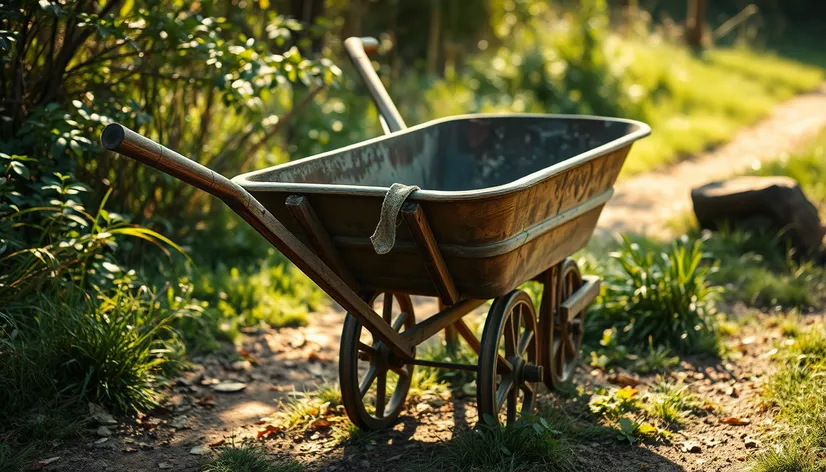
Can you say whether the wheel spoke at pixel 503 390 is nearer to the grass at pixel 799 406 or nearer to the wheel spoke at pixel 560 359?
the wheel spoke at pixel 560 359

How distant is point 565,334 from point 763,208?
7.34 feet

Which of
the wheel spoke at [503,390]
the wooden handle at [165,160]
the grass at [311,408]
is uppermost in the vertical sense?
the wooden handle at [165,160]

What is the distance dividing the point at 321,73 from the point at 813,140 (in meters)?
5.68

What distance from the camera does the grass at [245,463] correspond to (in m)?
3.23

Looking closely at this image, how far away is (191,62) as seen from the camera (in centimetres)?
492

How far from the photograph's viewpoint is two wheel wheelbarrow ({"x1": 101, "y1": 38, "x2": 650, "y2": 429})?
110 inches

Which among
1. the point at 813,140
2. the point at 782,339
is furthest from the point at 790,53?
the point at 782,339

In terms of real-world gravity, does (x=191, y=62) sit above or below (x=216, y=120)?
above

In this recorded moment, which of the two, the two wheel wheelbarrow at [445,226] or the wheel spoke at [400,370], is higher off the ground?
the two wheel wheelbarrow at [445,226]

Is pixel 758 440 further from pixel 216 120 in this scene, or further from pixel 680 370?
pixel 216 120

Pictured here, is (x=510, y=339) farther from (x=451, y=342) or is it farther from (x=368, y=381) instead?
(x=451, y=342)

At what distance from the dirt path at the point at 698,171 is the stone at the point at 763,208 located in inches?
23.7

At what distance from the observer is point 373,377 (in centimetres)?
363

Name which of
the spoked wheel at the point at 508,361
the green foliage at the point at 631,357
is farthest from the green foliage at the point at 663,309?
the spoked wheel at the point at 508,361
